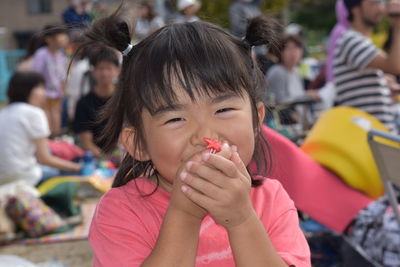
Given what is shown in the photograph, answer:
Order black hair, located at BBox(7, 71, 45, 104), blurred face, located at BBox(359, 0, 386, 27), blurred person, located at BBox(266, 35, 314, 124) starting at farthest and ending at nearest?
blurred person, located at BBox(266, 35, 314, 124) → black hair, located at BBox(7, 71, 45, 104) → blurred face, located at BBox(359, 0, 386, 27)

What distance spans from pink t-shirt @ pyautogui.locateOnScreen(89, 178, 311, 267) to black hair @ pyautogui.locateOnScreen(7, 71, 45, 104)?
373cm

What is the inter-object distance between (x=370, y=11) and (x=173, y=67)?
2.87 meters

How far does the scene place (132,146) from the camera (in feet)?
4.70

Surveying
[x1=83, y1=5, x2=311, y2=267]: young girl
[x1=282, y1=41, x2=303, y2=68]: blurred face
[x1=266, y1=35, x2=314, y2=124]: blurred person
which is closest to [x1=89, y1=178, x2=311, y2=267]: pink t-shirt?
[x1=83, y1=5, x2=311, y2=267]: young girl

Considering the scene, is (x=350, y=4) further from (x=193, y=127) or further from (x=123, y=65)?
→ (x=193, y=127)

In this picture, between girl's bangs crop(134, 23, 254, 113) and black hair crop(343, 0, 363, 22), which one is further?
black hair crop(343, 0, 363, 22)

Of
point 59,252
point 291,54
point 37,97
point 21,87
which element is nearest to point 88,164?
point 37,97

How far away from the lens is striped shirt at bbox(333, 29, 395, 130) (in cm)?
353

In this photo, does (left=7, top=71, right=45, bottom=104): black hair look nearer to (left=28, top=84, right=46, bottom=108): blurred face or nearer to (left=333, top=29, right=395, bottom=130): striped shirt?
(left=28, top=84, right=46, bottom=108): blurred face

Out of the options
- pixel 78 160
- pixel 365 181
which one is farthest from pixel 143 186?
pixel 78 160

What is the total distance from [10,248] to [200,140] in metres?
3.30

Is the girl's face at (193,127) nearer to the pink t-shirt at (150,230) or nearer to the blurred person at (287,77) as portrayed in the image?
the pink t-shirt at (150,230)

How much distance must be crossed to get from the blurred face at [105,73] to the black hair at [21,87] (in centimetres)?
67

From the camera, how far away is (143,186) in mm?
1417
